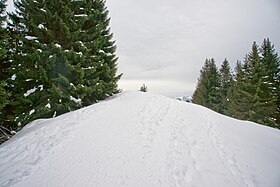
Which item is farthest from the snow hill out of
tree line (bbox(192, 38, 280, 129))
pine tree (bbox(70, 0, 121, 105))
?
tree line (bbox(192, 38, 280, 129))

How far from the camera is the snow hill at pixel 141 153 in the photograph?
436cm

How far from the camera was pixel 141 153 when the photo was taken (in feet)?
17.5

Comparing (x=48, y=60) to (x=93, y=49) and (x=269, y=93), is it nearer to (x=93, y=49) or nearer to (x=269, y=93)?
(x=93, y=49)

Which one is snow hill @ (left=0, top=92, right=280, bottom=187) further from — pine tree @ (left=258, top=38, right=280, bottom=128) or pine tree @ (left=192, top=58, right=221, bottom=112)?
pine tree @ (left=192, top=58, right=221, bottom=112)

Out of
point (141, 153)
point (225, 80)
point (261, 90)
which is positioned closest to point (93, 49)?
point (141, 153)

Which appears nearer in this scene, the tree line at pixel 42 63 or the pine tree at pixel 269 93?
the tree line at pixel 42 63

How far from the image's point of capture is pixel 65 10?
34.4 feet

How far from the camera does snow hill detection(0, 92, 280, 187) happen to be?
436cm

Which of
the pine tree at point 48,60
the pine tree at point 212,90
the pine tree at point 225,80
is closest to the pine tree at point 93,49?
the pine tree at point 48,60

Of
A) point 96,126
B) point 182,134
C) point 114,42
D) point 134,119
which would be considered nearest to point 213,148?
point 182,134

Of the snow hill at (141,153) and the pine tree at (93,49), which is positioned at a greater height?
the pine tree at (93,49)

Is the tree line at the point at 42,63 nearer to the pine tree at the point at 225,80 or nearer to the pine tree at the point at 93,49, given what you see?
the pine tree at the point at 93,49

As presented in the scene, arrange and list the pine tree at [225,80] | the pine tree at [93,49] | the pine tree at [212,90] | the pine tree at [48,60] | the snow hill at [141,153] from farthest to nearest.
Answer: the pine tree at [225,80] → the pine tree at [212,90] → the pine tree at [93,49] → the pine tree at [48,60] → the snow hill at [141,153]

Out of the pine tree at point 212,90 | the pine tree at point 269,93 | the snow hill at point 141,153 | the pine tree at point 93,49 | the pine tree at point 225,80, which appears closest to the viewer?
the snow hill at point 141,153
